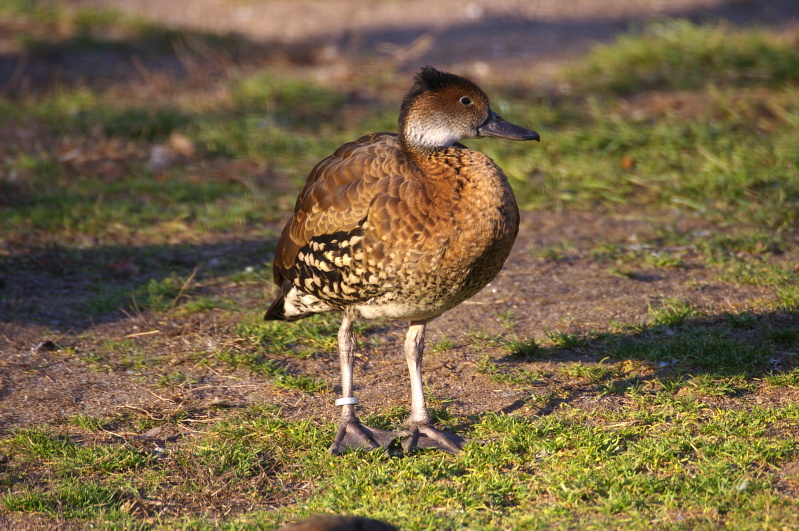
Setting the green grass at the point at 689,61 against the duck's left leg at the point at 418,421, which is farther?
the green grass at the point at 689,61

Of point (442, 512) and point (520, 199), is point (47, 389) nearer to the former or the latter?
point (442, 512)

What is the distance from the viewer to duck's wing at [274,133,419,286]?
3584 mm

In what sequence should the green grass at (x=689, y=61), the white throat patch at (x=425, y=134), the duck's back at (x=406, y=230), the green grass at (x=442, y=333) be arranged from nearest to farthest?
the green grass at (x=442, y=333), the duck's back at (x=406, y=230), the white throat patch at (x=425, y=134), the green grass at (x=689, y=61)

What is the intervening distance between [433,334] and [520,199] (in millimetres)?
2244

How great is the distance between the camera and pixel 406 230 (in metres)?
3.47

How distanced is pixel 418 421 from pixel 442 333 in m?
1.07

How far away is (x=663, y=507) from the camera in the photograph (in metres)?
3.15

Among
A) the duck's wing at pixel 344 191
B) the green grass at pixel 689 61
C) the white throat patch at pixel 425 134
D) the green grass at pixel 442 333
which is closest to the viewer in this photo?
the green grass at pixel 442 333

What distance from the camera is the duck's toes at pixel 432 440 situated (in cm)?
368

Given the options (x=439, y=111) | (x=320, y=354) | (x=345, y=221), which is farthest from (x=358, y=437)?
(x=439, y=111)

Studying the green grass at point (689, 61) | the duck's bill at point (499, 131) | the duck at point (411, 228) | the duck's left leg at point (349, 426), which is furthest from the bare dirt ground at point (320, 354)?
the duck's bill at point (499, 131)

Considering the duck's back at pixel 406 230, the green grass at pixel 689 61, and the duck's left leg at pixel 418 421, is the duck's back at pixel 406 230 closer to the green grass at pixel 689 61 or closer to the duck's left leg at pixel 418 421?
the duck's left leg at pixel 418 421

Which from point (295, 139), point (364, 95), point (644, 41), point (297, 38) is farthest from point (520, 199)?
point (297, 38)

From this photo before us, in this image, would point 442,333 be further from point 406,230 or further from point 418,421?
point 406,230
